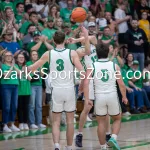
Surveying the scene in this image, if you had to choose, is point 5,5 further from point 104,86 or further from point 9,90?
point 104,86

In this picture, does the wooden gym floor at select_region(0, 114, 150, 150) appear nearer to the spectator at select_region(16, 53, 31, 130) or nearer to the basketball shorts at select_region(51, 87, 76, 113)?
the spectator at select_region(16, 53, 31, 130)

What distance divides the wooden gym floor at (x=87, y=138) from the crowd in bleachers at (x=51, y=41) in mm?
817

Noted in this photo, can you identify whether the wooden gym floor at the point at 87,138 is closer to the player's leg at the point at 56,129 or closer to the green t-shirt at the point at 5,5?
the player's leg at the point at 56,129

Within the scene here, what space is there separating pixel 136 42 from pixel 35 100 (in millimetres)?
5127

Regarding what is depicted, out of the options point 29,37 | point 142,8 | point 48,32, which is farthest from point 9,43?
point 142,8

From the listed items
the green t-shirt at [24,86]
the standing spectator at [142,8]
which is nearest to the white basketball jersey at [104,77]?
the green t-shirt at [24,86]

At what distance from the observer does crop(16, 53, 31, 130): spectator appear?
1375cm

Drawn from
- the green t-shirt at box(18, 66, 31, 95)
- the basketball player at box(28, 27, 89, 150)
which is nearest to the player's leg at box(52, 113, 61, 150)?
the basketball player at box(28, 27, 89, 150)

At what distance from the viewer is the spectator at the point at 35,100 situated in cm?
1396

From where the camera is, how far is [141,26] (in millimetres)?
19250

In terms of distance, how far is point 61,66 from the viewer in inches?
378

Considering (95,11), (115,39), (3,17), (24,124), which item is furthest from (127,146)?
(95,11)

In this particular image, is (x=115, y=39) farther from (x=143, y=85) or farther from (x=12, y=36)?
(x=12, y=36)

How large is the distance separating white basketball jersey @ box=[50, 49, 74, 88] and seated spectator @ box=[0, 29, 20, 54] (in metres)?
4.78
